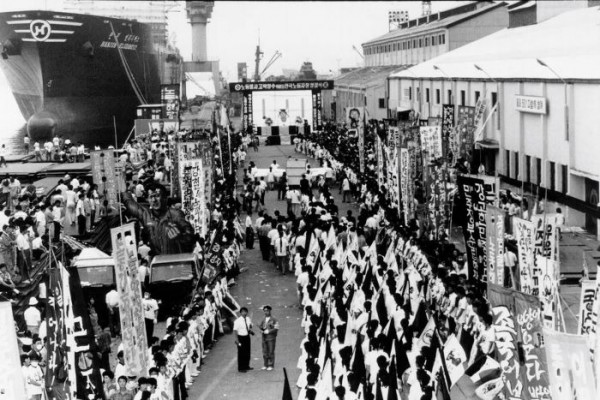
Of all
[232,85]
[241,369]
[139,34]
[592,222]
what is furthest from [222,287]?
[139,34]

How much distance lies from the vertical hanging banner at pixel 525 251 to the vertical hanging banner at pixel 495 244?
0.91ft

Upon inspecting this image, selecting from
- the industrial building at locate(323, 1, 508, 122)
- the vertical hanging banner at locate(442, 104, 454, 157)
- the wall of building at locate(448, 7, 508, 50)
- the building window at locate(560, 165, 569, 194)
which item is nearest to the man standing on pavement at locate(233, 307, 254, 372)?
the building window at locate(560, 165, 569, 194)

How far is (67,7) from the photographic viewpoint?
224ft

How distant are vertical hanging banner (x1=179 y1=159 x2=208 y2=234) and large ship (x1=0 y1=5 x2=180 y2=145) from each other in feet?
105

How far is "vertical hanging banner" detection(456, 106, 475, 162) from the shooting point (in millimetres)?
28250

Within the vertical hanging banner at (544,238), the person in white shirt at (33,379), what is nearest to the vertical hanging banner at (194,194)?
the vertical hanging banner at (544,238)

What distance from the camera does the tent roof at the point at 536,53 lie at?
83.3 feet

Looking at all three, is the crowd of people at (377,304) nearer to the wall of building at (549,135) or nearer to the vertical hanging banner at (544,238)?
the vertical hanging banner at (544,238)

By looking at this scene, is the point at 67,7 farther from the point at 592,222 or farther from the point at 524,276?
the point at 524,276

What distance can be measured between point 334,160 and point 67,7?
132 feet

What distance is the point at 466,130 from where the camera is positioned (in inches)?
1123

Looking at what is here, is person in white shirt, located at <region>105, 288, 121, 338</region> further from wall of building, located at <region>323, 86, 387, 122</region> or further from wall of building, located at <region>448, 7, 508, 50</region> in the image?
wall of building, located at <region>448, 7, 508, 50</region>

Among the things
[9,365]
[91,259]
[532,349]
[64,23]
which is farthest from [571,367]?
[64,23]

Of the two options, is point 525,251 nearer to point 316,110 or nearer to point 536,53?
point 536,53
